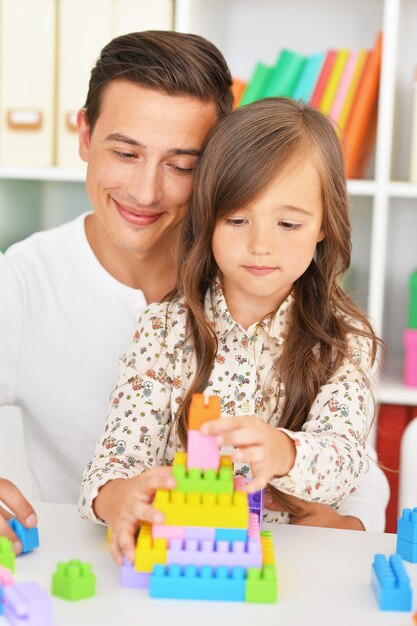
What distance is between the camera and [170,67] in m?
1.46

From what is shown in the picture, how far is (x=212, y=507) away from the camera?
861mm

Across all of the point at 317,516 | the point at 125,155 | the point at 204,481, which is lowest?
the point at 317,516

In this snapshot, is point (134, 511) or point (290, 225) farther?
point (290, 225)

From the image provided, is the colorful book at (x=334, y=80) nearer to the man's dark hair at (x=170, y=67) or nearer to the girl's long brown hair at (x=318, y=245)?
the man's dark hair at (x=170, y=67)

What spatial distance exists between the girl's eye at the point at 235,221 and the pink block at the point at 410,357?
44.6 inches

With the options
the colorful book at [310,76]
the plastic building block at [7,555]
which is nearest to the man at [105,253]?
the plastic building block at [7,555]

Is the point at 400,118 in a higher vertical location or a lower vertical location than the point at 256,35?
lower

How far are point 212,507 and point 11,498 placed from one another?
27 centimetres

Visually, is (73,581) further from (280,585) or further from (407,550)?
(407,550)

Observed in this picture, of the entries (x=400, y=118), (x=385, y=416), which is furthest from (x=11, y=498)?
(x=400, y=118)

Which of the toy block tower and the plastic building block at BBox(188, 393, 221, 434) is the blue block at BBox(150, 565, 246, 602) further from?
the plastic building block at BBox(188, 393, 221, 434)

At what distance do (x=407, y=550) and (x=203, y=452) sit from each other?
26 cm

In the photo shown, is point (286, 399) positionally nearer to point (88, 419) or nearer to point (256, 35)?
point (88, 419)

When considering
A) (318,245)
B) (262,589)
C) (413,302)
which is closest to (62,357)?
(318,245)
